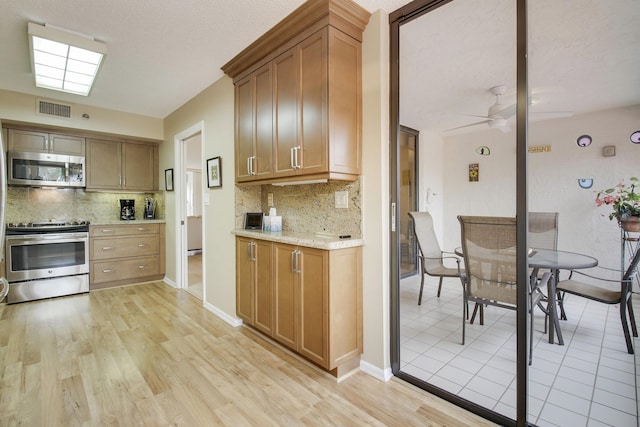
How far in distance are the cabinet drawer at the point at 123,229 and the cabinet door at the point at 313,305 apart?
10.9 ft

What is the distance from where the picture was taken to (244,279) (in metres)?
2.79

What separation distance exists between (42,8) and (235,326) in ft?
9.23

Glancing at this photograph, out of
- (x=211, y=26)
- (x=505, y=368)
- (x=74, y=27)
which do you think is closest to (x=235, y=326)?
(x=505, y=368)

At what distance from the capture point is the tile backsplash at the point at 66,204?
404 cm

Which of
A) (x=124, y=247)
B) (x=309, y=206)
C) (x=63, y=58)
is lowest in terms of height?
(x=124, y=247)

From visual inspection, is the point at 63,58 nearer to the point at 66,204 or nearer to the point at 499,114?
the point at 66,204

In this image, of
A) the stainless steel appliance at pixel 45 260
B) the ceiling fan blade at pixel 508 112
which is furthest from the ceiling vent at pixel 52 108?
the ceiling fan blade at pixel 508 112

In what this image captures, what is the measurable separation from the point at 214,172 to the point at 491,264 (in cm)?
271

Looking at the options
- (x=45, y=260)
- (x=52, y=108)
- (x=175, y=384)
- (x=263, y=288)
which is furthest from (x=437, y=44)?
(x=45, y=260)

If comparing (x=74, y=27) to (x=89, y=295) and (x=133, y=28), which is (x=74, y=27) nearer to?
(x=133, y=28)

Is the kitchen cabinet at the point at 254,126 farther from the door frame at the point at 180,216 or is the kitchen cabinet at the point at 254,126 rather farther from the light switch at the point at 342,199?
the door frame at the point at 180,216

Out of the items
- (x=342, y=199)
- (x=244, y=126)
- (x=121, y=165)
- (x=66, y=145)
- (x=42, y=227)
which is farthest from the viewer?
(x=121, y=165)

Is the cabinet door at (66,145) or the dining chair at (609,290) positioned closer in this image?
the dining chair at (609,290)

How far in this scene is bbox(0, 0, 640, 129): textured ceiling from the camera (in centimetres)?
182
